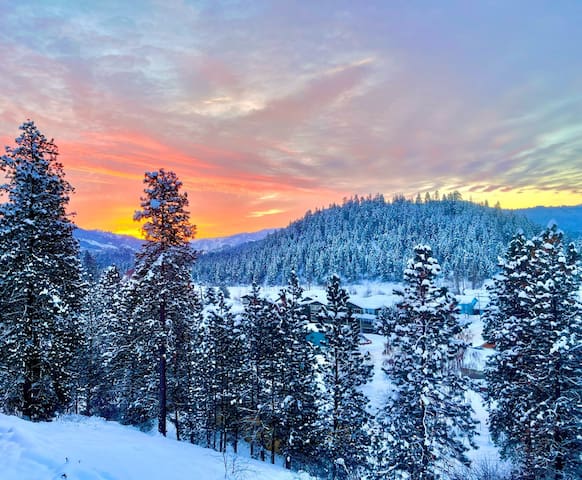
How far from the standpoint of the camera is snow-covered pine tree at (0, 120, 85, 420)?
48.9 ft

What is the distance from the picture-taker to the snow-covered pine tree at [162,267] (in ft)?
61.9

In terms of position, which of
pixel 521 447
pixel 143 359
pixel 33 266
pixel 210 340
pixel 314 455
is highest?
pixel 33 266

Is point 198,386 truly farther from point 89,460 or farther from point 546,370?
point 546,370

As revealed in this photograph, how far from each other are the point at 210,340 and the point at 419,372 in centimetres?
1563

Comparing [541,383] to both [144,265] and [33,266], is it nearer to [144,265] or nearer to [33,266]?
[144,265]

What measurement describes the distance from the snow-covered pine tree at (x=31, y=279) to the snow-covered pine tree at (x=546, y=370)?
23.1 meters

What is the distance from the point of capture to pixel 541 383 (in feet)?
58.5

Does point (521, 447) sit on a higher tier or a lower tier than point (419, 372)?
lower

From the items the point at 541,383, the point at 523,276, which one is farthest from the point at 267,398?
the point at 523,276

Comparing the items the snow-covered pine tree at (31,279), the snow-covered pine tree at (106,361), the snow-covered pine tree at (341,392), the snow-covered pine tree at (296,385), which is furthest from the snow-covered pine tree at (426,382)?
the snow-covered pine tree at (106,361)

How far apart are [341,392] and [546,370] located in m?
11.1

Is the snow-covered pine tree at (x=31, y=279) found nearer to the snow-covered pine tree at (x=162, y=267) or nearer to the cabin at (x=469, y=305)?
the snow-covered pine tree at (x=162, y=267)

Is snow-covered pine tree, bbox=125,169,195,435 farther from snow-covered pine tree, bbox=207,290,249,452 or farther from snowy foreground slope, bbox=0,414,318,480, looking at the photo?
snowy foreground slope, bbox=0,414,318,480

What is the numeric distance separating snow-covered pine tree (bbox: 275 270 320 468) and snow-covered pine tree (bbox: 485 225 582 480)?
1146cm
